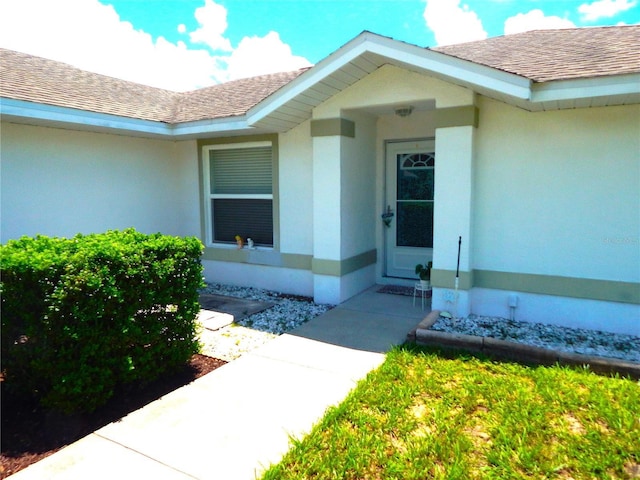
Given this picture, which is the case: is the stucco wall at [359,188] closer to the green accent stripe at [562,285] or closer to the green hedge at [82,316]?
the green accent stripe at [562,285]

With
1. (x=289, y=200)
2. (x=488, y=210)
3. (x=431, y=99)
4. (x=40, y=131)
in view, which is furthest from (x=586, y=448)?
(x=40, y=131)

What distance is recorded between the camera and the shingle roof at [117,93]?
6.46 m

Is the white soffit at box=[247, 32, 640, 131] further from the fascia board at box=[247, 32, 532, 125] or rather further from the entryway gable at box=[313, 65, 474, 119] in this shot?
the entryway gable at box=[313, 65, 474, 119]

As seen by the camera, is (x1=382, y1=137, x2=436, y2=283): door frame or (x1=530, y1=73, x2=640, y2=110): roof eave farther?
(x1=382, y1=137, x2=436, y2=283): door frame

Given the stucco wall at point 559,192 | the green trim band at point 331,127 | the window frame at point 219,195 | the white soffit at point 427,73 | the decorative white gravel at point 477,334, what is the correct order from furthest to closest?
the window frame at point 219,195 < the green trim band at point 331,127 < the stucco wall at point 559,192 < the decorative white gravel at point 477,334 < the white soffit at point 427,73

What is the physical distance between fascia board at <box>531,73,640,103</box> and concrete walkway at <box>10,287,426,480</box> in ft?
10.9

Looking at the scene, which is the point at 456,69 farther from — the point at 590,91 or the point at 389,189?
the point at 389,189

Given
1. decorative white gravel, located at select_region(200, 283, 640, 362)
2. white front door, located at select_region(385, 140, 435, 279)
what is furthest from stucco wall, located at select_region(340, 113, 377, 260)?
decorative white gravel, located at select_region(200, 283, 640, 362)

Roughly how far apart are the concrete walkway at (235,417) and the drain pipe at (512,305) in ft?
5.27

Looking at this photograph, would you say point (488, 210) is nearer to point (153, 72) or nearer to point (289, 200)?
point (289, 200)

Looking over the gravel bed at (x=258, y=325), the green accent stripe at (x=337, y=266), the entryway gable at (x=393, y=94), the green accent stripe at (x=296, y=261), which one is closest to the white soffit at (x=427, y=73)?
the entryway gable at (x=393, y=94)

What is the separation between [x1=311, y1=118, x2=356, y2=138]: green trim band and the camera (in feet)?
21.2

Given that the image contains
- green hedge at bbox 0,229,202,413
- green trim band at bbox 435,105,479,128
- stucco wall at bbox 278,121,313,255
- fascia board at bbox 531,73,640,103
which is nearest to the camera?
green hedge at bbox 0,229,202,413

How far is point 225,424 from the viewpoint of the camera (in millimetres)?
3451
